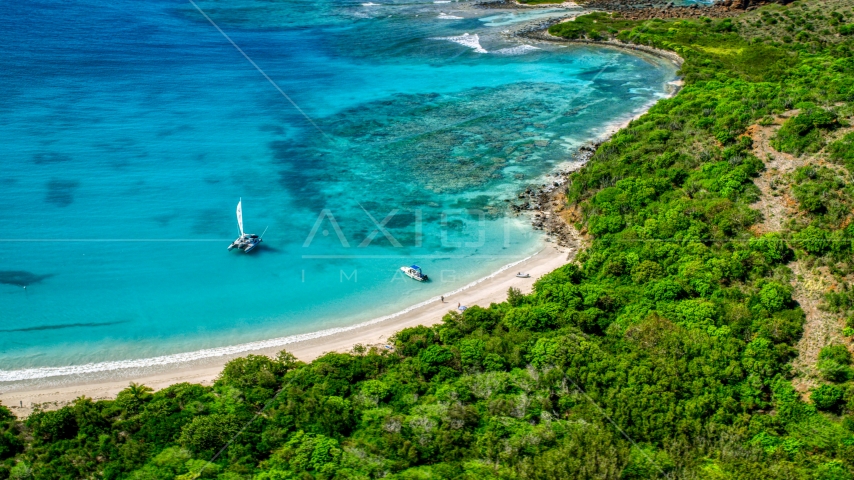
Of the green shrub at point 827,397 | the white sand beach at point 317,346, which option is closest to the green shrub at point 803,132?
the white sand beach at point 317,346

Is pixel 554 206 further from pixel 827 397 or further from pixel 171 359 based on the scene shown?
pixel 171 359

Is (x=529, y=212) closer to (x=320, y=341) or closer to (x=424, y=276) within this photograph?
(x=424, y=276)

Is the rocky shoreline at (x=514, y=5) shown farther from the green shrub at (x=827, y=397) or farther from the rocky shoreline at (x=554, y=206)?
the green shrub at (x=827, y=397)

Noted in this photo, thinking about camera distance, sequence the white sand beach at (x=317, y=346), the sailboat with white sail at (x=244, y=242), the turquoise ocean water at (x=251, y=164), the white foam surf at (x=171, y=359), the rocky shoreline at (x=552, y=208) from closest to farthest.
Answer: the white sand beach at (x=317, y=346) → the white foam surf at (x=171, y=359) → the turquoise ocean water at (x=251, y=164) → the sailboat with white sail at (x=244, y=242) → the rocky shoreline at (x=552, y=208)

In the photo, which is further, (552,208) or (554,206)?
(554,206)

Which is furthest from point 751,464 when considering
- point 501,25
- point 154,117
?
point 501,25

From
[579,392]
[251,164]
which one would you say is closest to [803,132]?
[579,392]
